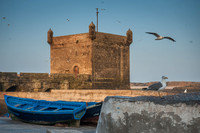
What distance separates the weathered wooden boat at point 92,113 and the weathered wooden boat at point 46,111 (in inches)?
20.5

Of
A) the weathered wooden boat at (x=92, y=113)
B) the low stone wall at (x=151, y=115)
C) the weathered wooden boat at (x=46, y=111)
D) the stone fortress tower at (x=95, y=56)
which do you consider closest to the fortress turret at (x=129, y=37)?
the stone fortress tower at (x=95, y=56)

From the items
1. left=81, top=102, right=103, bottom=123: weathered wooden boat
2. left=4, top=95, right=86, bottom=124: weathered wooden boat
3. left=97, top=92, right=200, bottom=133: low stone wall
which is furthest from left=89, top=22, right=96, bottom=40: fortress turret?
left=97, top=92, right=200, bottom=133: low stone wall

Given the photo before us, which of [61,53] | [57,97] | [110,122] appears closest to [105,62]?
[61,53]

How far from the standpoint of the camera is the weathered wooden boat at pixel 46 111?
9.67m

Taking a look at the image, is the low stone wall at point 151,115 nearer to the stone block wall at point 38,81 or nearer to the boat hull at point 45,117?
the boat hull at point 45,117

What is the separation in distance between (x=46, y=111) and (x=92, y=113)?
2.17 metres

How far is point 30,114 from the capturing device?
10.0 metres

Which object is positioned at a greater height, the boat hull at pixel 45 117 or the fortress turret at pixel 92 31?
the fortress turret at pixel 92 31

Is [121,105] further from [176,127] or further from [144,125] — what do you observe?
[176,127]

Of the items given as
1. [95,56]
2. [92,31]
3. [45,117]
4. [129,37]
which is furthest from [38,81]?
[129,37]

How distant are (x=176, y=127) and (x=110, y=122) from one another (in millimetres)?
708

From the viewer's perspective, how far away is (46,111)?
9680 millimetres

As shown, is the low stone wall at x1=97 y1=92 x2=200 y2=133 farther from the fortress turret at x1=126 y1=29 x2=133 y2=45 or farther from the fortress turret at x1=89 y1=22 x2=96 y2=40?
the fortress turret at x1=126 y1=29 x2=133 y2=45

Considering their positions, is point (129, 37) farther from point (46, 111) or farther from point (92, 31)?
point (46, 111)
